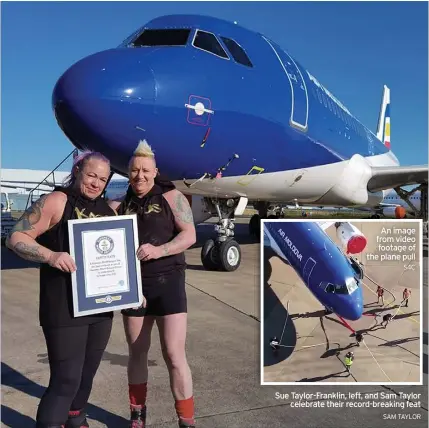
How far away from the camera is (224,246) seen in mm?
8641

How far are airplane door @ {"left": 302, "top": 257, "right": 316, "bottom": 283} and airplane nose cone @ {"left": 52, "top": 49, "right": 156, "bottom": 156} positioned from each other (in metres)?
2.92

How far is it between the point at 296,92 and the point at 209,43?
1976 millimetres

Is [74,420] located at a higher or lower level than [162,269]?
lower

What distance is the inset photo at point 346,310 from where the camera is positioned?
296 cm

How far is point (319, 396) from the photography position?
3.27 meters

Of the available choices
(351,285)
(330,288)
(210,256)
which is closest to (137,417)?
(330,288)

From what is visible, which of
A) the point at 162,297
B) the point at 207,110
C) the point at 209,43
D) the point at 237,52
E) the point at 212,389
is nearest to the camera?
the point at 162,297

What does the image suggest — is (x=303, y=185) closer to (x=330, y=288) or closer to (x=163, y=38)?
(x=163, y=38)

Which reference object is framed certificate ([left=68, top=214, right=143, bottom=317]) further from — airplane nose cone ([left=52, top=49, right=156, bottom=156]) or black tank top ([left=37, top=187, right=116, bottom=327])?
airplane nose cone ([left=52, top=49, right=156, bottom=156])

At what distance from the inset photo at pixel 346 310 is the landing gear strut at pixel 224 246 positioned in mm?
5550

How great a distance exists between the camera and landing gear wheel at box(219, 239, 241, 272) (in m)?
8.61

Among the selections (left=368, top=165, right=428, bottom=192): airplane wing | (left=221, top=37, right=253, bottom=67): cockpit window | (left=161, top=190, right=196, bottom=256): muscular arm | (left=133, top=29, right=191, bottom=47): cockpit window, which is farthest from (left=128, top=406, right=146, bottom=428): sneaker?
(left=368, top=165, right=428, bottom=192): airplane wing

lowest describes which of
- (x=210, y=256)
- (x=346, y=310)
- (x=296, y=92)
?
(x=210, y=256)

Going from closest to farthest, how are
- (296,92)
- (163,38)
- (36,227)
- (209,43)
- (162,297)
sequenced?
(36,227), (162,297), (163,38), (209,43), (296,92)
